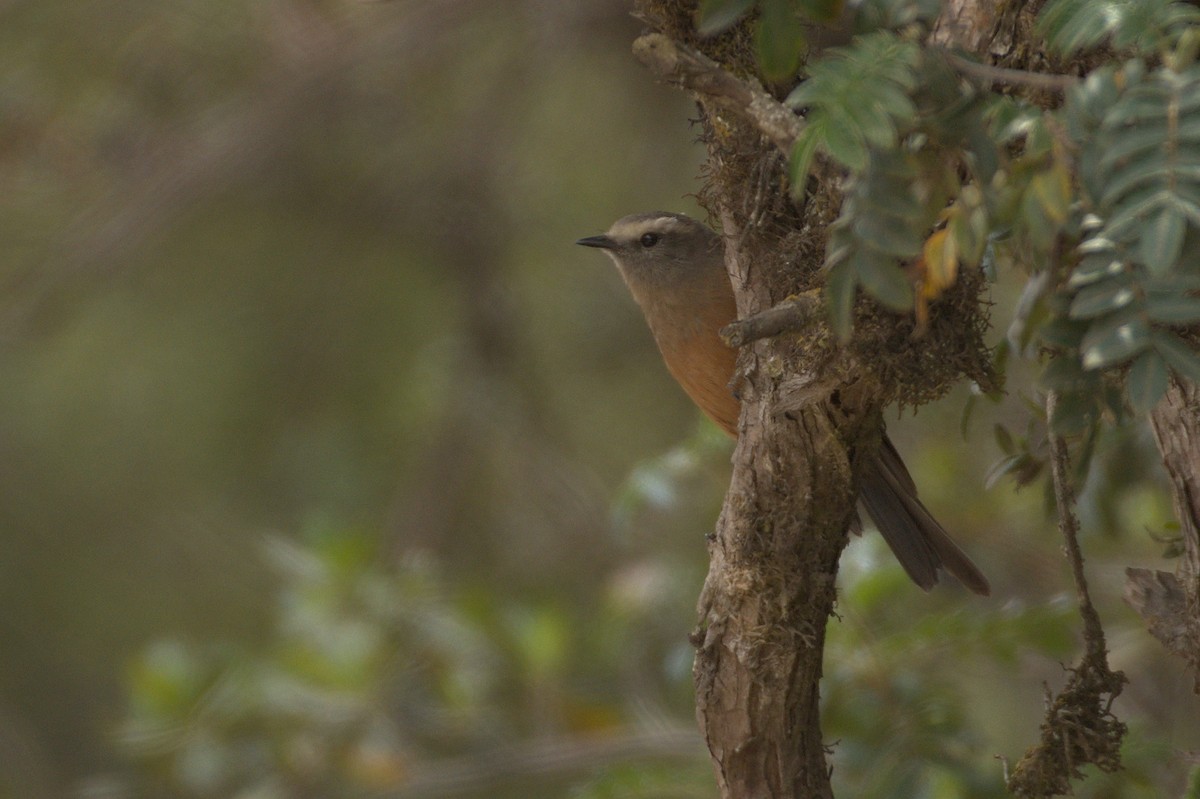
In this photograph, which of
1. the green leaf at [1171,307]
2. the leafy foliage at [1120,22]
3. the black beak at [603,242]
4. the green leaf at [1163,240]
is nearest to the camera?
the green leaf at [1163,240]

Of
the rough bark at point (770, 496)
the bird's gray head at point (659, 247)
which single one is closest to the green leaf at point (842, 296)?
the rough bark at point (770, 496)

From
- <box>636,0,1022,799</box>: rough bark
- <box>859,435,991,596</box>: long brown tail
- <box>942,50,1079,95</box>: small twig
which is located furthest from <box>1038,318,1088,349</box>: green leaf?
<box>859,435,991,596</box>: long brown tail

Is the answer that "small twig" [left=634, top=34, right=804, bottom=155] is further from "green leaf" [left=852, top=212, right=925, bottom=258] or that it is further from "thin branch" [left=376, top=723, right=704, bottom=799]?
"thin branch" [left=376, top=723, right=704, bottom=799]

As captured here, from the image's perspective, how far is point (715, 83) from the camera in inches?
102

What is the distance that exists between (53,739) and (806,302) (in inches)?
310

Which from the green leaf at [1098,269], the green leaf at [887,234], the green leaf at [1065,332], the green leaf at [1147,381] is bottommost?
the green leaf at [1147,381]

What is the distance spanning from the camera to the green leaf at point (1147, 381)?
2014mm

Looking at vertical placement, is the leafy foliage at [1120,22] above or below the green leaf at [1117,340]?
above

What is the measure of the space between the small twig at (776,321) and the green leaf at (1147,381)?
2.59 feet

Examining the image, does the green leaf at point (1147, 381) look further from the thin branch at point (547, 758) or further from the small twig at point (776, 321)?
the thin branch at point (547, 758)

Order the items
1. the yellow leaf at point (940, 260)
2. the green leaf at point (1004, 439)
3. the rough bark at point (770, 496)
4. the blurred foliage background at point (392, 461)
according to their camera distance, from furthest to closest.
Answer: the blurred foliage background at point (392, 461)
the green leaf at point (1004, 439)
the rough bark at point (770, 496)
the yellow leaf at point (940, 260)

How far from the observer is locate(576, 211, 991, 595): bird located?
4.70 meters

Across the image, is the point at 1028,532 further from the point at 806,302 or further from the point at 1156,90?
the point at 1156,90

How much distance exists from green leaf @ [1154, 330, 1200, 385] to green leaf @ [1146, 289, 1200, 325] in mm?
33
